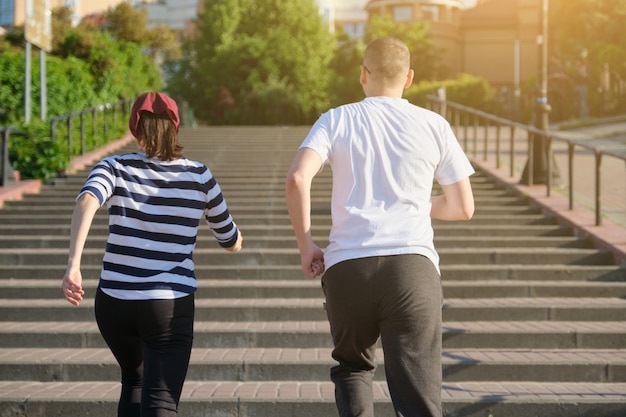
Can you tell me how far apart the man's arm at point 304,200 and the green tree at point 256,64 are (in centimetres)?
3439

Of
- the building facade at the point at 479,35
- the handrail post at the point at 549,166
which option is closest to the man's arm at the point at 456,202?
the handrail post at the point at 549,166

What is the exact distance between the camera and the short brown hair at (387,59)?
10.9 ft

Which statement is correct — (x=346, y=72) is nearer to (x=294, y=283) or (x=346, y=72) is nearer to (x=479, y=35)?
(x=479, y=35)

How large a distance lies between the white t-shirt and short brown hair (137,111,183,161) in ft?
1.76

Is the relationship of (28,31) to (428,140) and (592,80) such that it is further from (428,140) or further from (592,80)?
(592,80)

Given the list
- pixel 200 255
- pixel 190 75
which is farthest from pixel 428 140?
pixel 190 75

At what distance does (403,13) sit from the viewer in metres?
58.5

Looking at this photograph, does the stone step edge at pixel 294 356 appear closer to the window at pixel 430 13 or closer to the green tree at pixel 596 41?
the green tree at pixel 596 41

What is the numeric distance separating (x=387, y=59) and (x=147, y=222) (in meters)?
1.02

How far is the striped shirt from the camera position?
11.3 ft

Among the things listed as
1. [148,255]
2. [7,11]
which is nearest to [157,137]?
[148,255]

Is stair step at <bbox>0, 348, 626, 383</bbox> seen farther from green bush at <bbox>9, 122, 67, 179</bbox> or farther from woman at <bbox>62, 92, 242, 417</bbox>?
green bush at <bbox>9, 122, 67, 179</bbox>

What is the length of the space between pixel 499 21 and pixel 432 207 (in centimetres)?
5525

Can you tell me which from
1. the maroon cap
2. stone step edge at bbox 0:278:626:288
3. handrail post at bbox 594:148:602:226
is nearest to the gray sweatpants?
the maroon cap
